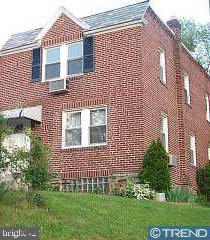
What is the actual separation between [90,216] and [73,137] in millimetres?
9048

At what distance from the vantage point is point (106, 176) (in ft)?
61.4

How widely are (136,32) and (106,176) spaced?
575 cm

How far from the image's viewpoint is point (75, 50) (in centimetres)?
2108

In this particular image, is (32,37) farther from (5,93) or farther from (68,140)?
(68,140)

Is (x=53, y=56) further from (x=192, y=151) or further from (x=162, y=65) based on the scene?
(x=192, y=151)

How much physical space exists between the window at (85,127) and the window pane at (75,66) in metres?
1.78

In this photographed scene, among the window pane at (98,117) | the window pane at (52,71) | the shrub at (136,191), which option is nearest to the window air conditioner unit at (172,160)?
the shrub at (136,191)

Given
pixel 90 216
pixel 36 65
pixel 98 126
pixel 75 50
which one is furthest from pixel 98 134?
pixel 90 216

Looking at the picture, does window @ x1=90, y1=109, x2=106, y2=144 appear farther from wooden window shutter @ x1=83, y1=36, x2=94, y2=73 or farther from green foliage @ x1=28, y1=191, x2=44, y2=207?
green foliage @ x1=28, y1=191, x2=44, y2=207

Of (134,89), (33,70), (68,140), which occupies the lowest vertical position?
(68,140)

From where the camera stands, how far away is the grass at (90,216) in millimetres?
9938

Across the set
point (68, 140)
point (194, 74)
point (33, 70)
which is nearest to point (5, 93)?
point (33, 70)

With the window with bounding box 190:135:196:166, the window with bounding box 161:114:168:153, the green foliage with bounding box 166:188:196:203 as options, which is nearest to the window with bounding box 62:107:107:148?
the window with bounding box 161:114:168:153

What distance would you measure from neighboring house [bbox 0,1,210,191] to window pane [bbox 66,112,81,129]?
0.13 ft
